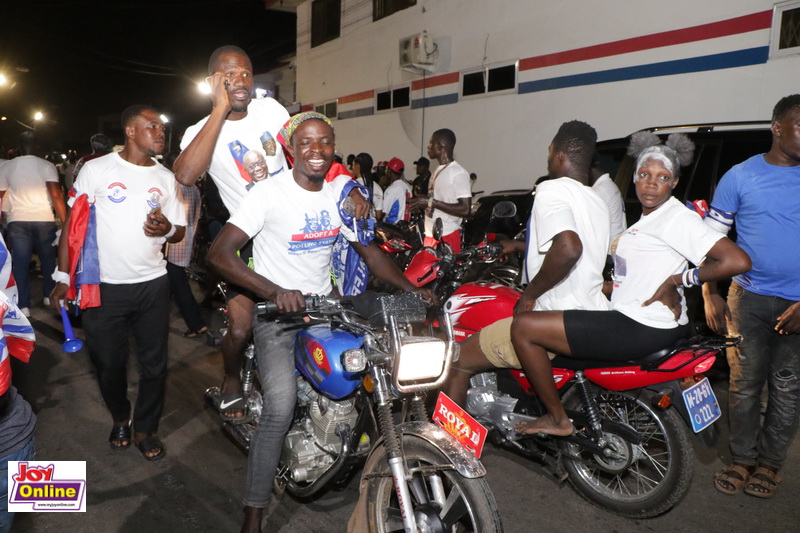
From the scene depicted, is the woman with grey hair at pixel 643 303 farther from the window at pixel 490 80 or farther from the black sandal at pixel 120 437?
the window at pixel 490 80

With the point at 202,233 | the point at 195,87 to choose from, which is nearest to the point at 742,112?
the point at 202,233

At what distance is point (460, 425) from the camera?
2457mm

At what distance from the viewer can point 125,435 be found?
410 centimetres

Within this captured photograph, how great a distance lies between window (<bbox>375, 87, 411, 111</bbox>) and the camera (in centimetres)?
1451

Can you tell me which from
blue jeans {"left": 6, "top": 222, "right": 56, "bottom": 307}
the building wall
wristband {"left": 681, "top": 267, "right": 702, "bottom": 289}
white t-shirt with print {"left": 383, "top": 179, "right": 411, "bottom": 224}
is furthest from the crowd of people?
the building wall

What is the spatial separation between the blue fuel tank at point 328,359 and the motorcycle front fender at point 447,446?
35 cm

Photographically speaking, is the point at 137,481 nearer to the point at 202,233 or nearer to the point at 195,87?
the point at 202,233

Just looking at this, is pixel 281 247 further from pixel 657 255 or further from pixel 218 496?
pixel 657 255

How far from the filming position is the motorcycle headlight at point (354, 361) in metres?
2.39

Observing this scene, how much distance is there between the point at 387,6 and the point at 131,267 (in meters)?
13.0

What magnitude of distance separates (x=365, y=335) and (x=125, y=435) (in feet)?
8.60

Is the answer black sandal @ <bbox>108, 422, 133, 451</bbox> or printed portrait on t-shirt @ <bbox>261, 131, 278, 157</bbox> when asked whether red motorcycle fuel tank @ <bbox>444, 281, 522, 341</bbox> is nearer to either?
printed portrait on t-shirt @ <bbox>261, 131, 278, 157</bbox>

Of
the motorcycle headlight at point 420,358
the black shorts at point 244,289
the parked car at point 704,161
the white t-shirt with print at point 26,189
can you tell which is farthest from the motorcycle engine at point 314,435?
the white t-shirt with print at point 26,189

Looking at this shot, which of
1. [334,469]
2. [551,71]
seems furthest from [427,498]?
[551,71]
